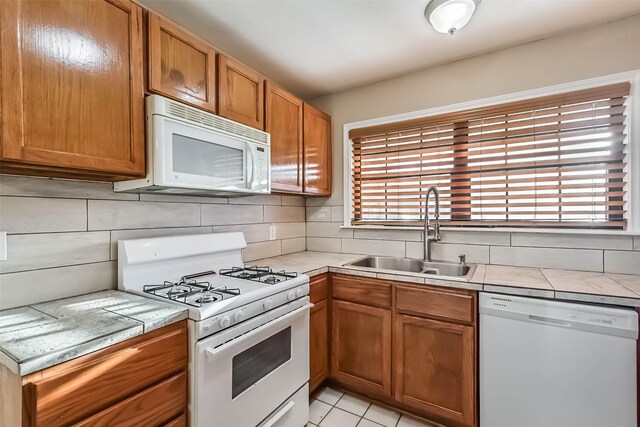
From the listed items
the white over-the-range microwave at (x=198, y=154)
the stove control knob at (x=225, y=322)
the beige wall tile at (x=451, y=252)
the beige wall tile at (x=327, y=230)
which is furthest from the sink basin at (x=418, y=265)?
the stove control knob at (x=225, y=322)

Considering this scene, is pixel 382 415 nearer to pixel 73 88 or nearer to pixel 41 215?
pixel 41 215

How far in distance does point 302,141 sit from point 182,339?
163 cm

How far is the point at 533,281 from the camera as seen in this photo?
1575 millimetres

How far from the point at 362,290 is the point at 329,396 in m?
0.79

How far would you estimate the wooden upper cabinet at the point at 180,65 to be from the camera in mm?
1369

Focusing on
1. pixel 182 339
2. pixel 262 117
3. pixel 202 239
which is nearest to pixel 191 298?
pixel 182 339

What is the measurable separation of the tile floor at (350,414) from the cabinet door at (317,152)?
1496 mm

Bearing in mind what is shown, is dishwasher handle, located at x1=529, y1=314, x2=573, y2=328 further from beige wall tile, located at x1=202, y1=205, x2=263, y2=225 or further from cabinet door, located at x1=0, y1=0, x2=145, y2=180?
cabinet door, located at x1=0, y1=0, x2=145, y2=180

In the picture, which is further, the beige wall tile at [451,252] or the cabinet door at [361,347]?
the beige wall tile at [451,252]

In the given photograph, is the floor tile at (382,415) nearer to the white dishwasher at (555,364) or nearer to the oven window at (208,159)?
the white dishwasher at (555,364)

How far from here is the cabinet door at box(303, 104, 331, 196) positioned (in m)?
2.40

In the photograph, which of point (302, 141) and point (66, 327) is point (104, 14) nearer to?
point (66, 327)

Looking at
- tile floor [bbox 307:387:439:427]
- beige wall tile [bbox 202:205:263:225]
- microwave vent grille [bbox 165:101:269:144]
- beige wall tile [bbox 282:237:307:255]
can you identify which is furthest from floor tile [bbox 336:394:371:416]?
microwave vent grille [bbox 165:101:269:144]

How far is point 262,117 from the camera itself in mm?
1951
